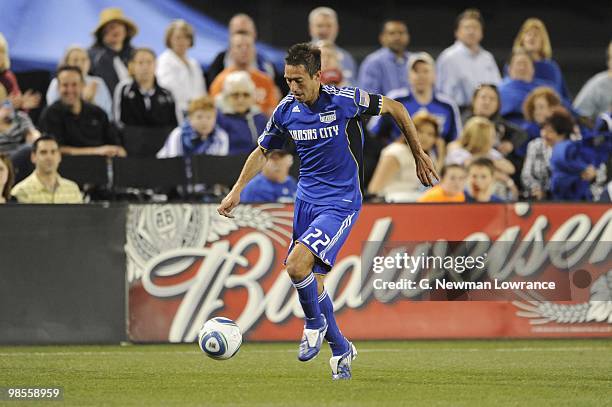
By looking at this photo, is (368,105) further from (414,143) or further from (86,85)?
(86,85)

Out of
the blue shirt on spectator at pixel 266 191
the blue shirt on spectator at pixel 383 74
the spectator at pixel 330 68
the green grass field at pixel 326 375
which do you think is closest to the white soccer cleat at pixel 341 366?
the green grass field at pixel 326 375

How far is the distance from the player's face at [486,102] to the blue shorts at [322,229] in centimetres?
585

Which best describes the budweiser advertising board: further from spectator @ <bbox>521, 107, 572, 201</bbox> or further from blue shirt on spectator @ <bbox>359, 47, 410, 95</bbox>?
blue shirt on spectator @ <bbox>359, 47, 410, 95</bbox>

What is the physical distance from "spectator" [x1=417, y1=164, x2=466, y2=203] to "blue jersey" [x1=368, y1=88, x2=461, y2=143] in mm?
1595

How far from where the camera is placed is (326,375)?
31.4ft

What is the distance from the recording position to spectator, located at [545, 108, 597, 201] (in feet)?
46.1

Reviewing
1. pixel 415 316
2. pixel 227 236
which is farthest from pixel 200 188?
pixel 415 316

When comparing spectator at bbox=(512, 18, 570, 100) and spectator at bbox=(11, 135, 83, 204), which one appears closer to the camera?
spectator at bbox=(11, 135, 83, 204)

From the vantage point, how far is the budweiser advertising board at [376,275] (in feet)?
39.5

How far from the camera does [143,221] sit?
39.6ft

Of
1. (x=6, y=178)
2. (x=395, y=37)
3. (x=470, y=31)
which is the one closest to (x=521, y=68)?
(x=470, y=31)

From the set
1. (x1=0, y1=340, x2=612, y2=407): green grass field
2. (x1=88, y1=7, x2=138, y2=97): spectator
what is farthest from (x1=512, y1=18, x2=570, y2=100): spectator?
(x1=0, y1=340, x2=612, y2=407): green grass field

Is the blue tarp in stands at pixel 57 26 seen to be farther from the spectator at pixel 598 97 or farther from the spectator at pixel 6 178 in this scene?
the spectator at pixel 598 97

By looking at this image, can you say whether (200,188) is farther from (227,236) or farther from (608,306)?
→ (608,306)
